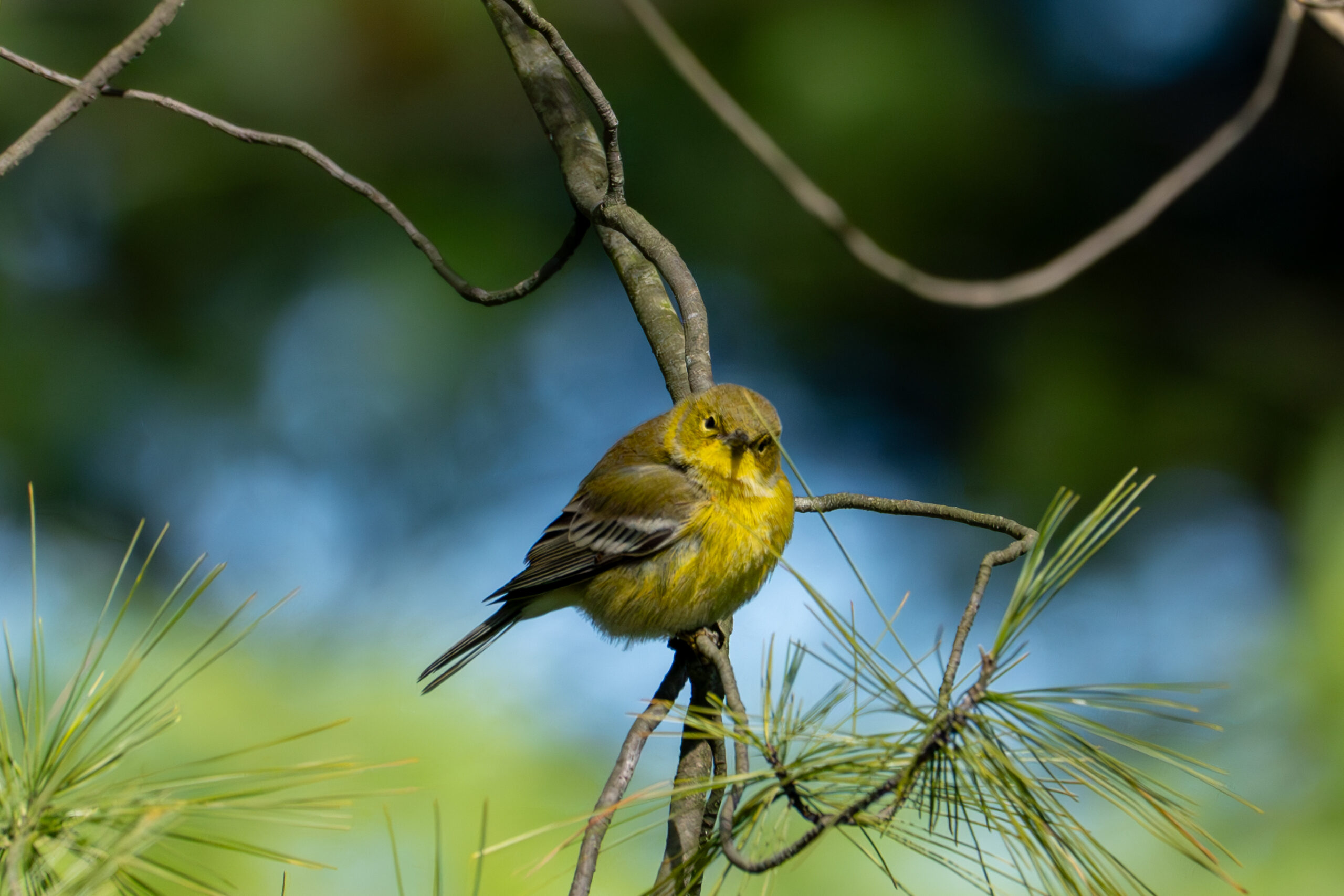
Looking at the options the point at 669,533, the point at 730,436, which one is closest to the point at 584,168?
the point at 730,436

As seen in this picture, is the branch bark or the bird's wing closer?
the branch bark

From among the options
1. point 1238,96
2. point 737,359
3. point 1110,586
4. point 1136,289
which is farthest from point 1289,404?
point 737,359

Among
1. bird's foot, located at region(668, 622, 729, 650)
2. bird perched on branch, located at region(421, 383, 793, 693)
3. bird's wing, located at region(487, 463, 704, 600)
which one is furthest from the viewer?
bird's wing, located at region(487, 463, 704, 600)

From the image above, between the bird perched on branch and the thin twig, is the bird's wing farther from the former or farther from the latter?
the thin twig

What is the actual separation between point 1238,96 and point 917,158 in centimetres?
132

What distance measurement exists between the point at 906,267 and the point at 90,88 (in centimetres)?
170

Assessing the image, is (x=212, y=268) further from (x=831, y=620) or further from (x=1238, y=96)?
(x=1238, y=96)

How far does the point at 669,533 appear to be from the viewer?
68.0 inches

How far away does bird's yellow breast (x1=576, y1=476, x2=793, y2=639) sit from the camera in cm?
163

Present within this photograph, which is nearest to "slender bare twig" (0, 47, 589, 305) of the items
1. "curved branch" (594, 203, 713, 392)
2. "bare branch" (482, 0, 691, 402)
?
"bare branch" (482, 0, 691, 402)

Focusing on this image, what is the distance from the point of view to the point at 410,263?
3963 mm

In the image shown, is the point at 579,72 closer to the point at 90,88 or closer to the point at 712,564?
the point at 90,88

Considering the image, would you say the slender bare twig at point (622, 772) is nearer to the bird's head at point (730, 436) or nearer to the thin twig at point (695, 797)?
the thin twig at point (695, 797)

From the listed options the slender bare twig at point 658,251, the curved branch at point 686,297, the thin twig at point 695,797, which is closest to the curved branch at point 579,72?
the slender bare twig at point 658,251
